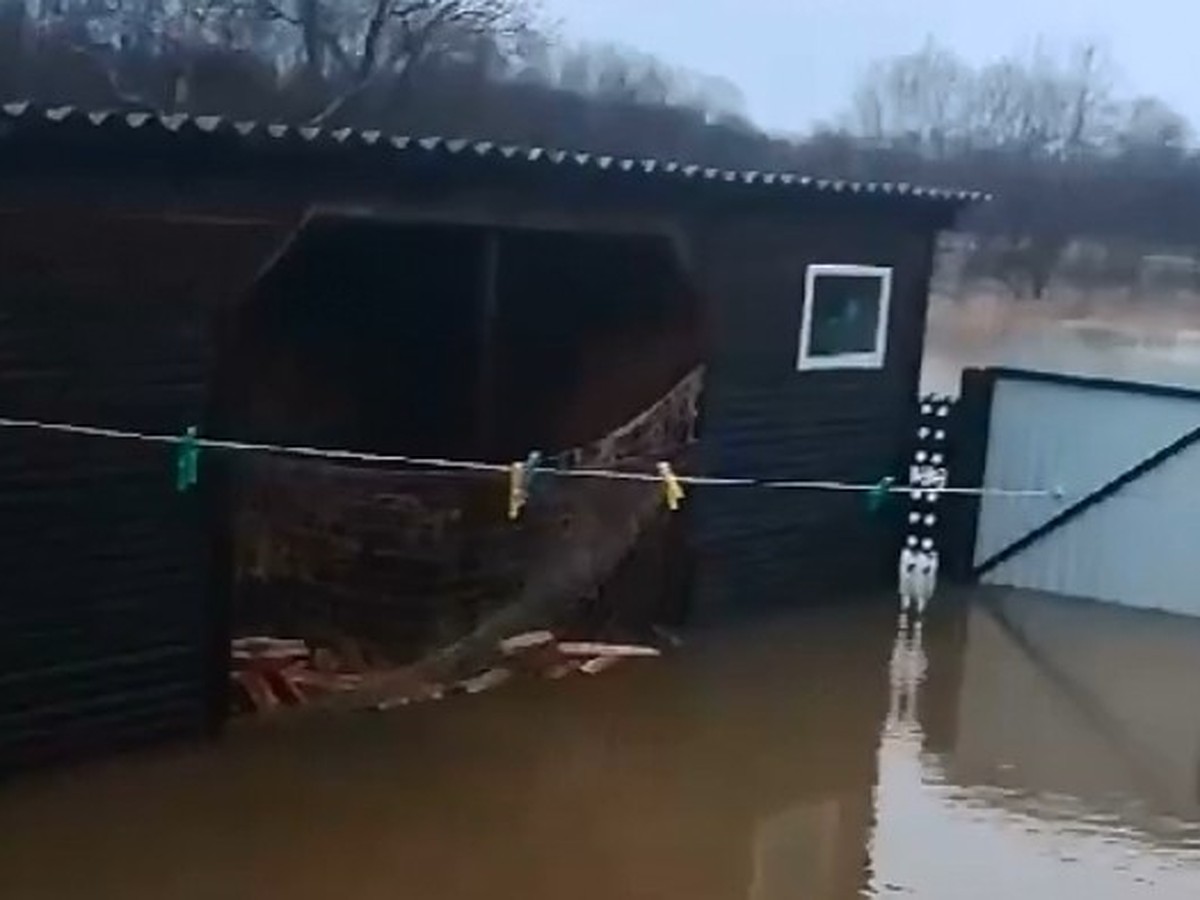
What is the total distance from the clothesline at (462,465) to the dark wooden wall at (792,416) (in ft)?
0.31

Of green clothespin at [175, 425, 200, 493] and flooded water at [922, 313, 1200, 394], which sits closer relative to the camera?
green clothespin at [175, 425, 200, 493]

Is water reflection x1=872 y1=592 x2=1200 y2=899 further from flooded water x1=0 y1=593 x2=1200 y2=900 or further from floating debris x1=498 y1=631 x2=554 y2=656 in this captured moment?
floating debris x1=498 y1=631 x2=554 y2=656

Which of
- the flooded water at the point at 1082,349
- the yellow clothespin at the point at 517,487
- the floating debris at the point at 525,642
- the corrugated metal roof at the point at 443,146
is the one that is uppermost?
the corrugated metal roof at the point at 443,146

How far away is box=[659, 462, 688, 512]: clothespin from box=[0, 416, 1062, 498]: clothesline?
0.23 ft

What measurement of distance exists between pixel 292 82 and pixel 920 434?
19.1 m

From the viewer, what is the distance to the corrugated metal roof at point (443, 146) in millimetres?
7273

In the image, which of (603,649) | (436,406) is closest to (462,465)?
(603,649)

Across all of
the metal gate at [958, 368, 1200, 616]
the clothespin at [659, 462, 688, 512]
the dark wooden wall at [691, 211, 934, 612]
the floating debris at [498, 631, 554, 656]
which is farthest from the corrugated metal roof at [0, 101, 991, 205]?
the floating debris at [498, 631, 554, 656]

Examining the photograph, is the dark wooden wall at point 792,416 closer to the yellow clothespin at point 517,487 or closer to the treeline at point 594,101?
the yellow clothespin at point 517,487

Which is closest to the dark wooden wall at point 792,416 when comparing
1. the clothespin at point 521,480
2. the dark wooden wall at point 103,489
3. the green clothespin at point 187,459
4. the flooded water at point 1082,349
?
the clothespin at point 521,480

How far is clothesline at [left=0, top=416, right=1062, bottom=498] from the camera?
302 inches

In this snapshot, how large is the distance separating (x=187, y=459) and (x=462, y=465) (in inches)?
56.8

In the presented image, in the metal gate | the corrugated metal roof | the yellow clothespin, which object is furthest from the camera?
the metal gate

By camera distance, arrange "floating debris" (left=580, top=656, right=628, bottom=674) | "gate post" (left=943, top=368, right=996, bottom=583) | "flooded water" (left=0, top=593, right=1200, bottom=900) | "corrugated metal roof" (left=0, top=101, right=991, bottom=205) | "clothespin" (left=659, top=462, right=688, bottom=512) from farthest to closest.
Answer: "gate post" (left=943, top=368, right=996, bottom=583) → "floating debris" (left=580, top=656, right=628, bottom=674) → "clothespin" (left=659, top=462, right=688, bottom=512) → "corrugated metal roof" (left=0, top=101, right=991, bottom=205) → "flooded water" (left=0, top=593, right=1200, bottom=900)
